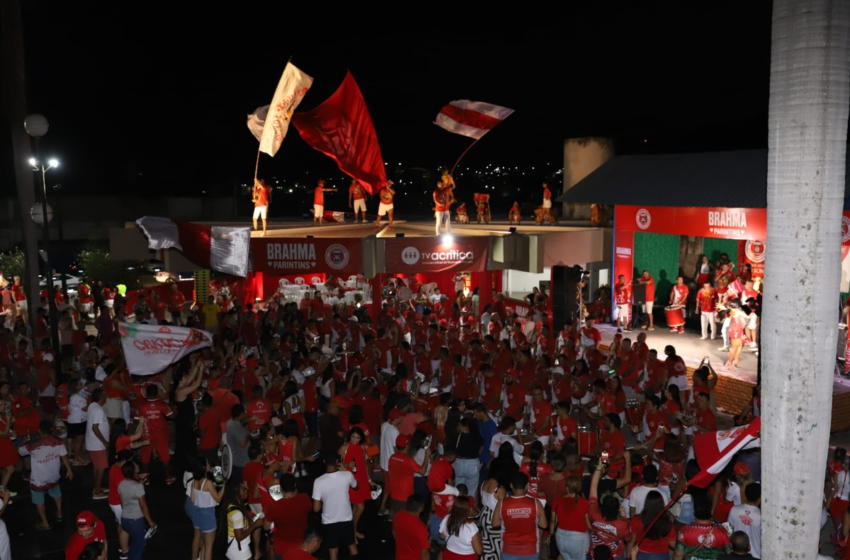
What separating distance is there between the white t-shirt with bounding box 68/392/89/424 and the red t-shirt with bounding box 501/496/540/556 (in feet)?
23.0

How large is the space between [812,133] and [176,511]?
9.04 metres

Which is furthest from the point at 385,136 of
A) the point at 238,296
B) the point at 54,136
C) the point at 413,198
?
the point at 238,296

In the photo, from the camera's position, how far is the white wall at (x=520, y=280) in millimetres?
26725

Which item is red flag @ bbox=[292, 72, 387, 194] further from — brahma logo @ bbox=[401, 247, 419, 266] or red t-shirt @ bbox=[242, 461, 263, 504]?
red t-shirt @ bbox=[242, 461, 263, 504]

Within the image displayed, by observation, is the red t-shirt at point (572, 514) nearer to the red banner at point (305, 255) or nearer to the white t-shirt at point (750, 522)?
the white t-shirt at point (750, 522)

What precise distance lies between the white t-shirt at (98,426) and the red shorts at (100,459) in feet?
0.25

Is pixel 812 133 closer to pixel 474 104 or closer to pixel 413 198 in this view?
pixel 474 104

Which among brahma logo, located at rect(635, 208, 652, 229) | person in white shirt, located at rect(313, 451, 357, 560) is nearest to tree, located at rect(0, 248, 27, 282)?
brahma logo, located at rect(635, 208, 652, 229)

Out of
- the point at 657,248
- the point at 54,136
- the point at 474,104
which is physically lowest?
the point at 657,248

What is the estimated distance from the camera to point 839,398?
1347 centimetres

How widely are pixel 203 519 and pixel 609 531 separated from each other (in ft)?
13.6

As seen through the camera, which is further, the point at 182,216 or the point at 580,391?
the point at 182,216

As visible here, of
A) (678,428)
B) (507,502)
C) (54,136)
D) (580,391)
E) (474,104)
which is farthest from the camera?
(54,136)

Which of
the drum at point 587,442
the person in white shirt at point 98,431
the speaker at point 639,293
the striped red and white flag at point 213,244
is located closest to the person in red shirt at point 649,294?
the speaker at point 639,293
